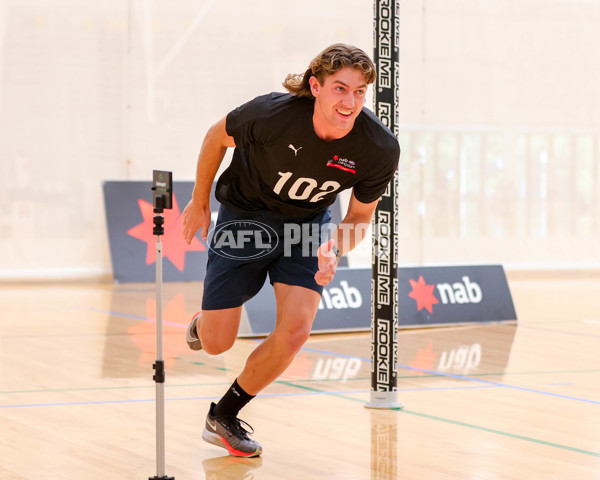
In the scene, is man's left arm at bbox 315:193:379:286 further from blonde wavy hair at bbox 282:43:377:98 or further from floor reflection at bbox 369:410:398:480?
floor reflection at bbox 369:410:398:480

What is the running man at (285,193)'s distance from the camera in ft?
12.3

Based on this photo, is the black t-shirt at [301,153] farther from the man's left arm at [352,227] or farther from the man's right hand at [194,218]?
the man's right hand at [194,218]

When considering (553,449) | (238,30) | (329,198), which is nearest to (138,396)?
(329,198)

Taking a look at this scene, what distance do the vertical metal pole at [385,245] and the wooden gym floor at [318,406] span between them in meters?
0.18

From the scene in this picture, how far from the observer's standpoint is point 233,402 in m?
4.13

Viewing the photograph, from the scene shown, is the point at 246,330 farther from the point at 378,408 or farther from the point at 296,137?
the point at 296,137

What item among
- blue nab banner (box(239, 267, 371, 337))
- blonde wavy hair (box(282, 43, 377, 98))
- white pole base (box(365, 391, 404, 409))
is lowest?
white pole base (box(365, 391, 404, 409))

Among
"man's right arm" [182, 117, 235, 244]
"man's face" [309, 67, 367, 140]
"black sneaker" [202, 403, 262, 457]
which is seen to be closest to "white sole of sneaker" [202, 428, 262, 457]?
"black sneaker" [202, 403, 262, 457]

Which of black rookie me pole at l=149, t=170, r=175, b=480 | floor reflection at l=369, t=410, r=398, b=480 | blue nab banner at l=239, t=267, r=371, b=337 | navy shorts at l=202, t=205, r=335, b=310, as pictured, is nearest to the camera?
black rookie me pole at l=149, t=170, r=175, b=480

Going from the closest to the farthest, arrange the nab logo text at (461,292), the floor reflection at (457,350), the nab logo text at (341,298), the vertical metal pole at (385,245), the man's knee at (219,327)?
the man's knee at (219,327), the vertical metal pole at (385,245), the floor reflection at (457,350), the nab logo text at (341,298), the nab logo text at (461,292)

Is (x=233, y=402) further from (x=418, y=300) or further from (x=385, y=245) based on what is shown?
(x=418, y=300)

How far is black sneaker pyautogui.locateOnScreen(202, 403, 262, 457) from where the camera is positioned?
4.03m

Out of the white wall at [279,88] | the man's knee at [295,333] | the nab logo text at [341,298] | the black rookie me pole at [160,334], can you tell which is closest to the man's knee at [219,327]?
the man's knee at [295,333]

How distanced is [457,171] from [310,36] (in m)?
2.57
